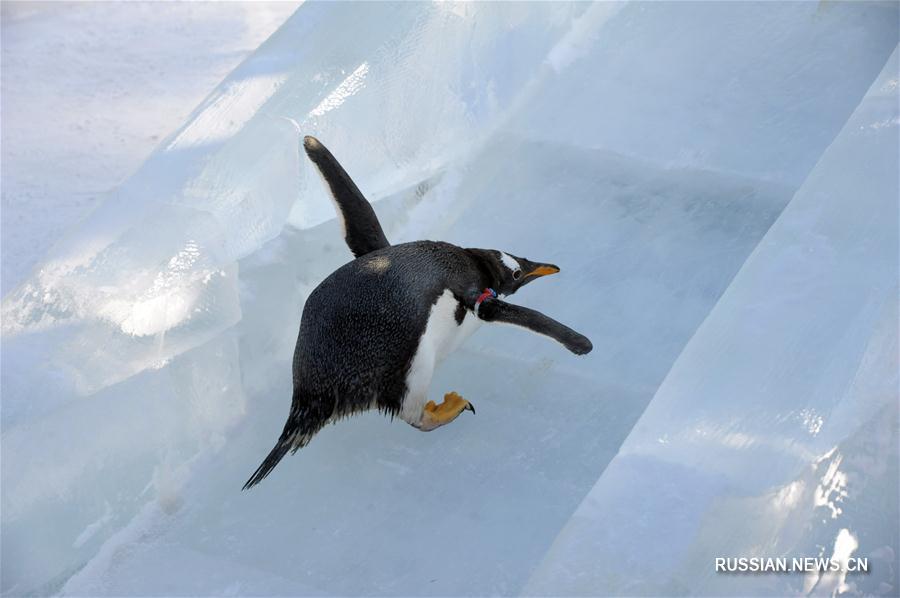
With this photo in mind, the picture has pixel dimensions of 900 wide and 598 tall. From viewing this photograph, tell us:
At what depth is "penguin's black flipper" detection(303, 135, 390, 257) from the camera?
5.83ft

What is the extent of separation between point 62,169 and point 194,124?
107cm

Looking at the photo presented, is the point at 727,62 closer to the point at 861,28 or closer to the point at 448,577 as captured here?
the point at 861,28

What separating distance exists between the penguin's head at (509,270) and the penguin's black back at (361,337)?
8.9 inches

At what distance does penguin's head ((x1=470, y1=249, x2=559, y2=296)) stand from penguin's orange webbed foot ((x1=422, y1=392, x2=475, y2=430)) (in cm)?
23

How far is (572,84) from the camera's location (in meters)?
2.39

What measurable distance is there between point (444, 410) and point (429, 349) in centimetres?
14

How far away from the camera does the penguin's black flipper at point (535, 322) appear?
1549 millimetres

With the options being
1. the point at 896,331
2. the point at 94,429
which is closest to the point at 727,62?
the point at 896,331

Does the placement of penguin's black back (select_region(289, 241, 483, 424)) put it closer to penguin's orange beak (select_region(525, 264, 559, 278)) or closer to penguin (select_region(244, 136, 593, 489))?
penguin (select_region(244, 136, 593, 489))

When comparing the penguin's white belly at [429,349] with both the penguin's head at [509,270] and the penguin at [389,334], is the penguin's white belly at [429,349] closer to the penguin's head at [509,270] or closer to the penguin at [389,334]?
the penguin at [389,334]

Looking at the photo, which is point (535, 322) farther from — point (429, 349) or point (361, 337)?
point (361, 337)

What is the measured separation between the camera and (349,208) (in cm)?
178

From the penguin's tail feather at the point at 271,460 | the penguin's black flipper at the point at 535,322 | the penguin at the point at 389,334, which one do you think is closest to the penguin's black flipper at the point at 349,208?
the penguin at the point at 389,334

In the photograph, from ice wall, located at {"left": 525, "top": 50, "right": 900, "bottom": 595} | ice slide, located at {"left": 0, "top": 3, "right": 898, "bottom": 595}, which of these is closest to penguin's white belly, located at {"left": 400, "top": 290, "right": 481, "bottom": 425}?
ice slide, located at {"left": 0, "top": 3, "right": 898, "bottom": 595}
